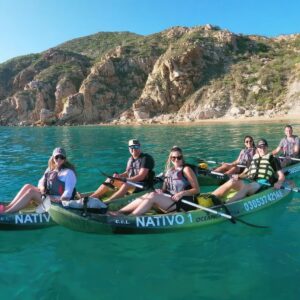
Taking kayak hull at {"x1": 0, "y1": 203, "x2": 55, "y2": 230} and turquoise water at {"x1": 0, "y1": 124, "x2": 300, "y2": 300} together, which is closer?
turquoise water at {"x1": 0, "y1": 124, "x2": 300, "y2": 300}

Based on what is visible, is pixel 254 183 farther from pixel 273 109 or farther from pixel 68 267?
pixel 273 109

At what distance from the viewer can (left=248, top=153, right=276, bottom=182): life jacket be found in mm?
11008

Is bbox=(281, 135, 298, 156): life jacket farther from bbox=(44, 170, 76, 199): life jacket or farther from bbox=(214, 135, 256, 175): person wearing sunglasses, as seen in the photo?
bbox=(44, 170, 76, 199): life jacket

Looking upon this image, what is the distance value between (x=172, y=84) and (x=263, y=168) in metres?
67.5

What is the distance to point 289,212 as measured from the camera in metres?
10.1

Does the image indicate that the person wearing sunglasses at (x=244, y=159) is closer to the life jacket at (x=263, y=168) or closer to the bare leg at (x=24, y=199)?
the life jacket at (x=263, y=168)

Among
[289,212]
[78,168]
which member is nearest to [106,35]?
[78,168]

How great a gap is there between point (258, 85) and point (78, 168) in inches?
2277

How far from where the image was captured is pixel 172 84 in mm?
77000

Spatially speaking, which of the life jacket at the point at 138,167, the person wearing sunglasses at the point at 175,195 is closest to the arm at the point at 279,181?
the person wearing sunglasses at the point at 175,195

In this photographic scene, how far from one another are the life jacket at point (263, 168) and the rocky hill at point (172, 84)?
51.1 m

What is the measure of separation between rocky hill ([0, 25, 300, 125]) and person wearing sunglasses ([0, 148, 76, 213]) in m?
55.6

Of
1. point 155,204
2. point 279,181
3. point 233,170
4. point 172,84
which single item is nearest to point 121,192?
point 155,204

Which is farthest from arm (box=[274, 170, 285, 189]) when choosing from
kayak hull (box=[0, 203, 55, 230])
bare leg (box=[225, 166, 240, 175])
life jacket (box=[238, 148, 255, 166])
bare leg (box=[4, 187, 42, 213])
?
bare leg (box=[4, 187, 42, 213])
